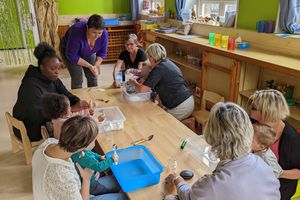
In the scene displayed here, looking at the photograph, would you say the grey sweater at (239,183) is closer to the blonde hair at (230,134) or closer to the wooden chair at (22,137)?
the blonde hair at (230,134)

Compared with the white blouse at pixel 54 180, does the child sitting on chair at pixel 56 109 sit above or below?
above

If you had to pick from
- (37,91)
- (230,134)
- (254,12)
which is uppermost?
(254,12)

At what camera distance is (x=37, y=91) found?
219 centimetres

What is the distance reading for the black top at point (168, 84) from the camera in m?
2.55

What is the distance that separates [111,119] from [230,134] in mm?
1158

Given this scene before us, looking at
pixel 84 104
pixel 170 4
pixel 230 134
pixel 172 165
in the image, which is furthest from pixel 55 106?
pixel 170 4

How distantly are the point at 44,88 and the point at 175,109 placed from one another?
1.25 meters

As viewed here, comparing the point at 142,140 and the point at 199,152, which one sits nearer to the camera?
the point at 199,152

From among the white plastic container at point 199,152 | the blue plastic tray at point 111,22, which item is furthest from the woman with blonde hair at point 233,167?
the blue plastic tray at point 111,22

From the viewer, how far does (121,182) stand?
4.47ft

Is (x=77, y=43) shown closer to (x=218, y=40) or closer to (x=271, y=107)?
(x=218, y=40)

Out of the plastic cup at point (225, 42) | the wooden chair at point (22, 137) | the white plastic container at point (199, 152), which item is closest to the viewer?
the white plastic container at point (199, 152)

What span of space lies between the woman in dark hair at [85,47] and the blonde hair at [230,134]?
6.83ft

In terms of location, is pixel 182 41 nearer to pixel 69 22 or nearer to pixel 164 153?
pixel 164 153
